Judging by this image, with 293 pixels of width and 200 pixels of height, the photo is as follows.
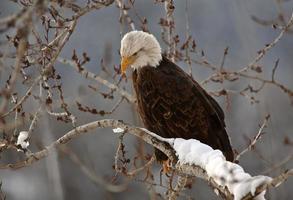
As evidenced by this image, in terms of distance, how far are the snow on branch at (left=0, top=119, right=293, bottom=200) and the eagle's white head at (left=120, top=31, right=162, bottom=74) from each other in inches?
25.2

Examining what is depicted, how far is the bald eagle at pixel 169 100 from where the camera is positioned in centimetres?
405

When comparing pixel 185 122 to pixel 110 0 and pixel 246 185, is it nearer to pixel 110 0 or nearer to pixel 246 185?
pixel 110 0

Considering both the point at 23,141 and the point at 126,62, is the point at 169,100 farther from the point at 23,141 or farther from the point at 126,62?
the point at 23,141

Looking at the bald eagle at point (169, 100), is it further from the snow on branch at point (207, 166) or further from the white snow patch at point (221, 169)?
the white snow patch at point (221, 169)

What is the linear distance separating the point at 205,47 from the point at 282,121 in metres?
2.29

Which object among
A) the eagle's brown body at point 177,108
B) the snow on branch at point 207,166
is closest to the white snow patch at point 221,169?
the snow on branch at point 207,166

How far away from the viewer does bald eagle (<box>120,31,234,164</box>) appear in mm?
4051

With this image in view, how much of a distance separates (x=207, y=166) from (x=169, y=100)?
148 cm

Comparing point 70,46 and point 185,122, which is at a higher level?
point 70,46

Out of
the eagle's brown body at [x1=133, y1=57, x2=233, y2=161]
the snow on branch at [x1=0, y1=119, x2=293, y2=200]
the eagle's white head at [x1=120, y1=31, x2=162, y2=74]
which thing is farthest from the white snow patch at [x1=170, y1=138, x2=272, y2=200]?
the eagle's white head at [x1=120, y1=31, x2=162, y2=74]

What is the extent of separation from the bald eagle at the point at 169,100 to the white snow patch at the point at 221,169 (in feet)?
2.84

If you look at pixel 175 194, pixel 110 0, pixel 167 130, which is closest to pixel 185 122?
pixel 167 130

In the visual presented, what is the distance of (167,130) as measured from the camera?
4.11 meters

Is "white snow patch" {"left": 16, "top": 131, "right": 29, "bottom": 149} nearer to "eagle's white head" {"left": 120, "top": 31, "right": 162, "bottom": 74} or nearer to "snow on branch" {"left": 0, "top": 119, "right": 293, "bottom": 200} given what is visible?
"snow on branch" {"left": 0, "top": 119, "right": 293, "bottom": 200}
